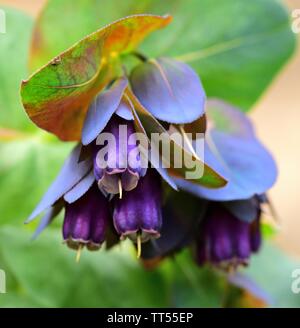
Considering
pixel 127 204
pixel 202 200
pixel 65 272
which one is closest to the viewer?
pixel 127 204

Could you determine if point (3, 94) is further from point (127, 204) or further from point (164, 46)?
point (127, 204)

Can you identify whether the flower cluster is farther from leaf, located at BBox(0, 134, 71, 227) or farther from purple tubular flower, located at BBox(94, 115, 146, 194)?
leaf, located at BBox(0, 134, 71, 227)

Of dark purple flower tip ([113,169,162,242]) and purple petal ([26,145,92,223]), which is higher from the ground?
purple petal ([26,145,92,223])

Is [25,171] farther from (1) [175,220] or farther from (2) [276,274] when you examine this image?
(2) [276,274]

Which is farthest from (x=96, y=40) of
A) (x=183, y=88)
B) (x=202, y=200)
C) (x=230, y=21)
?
(x=230, y=21)

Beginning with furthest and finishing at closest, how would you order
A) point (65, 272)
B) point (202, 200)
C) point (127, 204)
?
point (65, 272)
point (202, 200)
point (127, 204)

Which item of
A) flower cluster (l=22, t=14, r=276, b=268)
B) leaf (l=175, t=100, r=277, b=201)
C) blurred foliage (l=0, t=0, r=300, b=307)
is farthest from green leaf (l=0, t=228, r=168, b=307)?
leaf (l=175, t=100, r=277, b=201)
